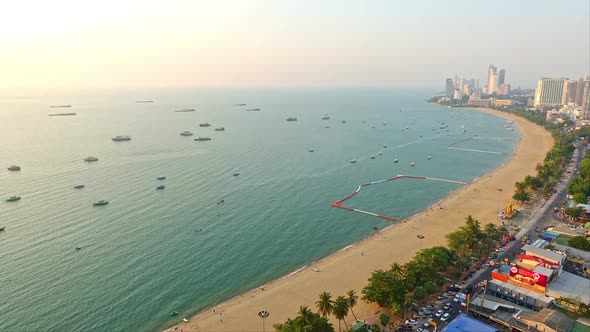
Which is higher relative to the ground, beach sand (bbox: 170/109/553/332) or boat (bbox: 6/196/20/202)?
boat (bbox: 6/196/20/202)

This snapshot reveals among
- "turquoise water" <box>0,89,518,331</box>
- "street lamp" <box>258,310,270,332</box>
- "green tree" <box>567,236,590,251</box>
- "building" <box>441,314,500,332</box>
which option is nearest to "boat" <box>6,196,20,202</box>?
"turquoise water" <box>0,89,518,331</box>

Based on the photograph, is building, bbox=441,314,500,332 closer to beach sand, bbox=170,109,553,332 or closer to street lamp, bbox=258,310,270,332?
beach sand, bbox=170,109,553,332

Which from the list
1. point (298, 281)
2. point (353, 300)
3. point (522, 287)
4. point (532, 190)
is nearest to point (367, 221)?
point (298, 281)

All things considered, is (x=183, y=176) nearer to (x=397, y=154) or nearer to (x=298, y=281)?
(x=298, y=281)

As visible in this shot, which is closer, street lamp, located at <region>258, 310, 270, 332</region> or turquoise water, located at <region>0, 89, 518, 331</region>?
street lamp, located at <region>258, 310, 270, 332</region>

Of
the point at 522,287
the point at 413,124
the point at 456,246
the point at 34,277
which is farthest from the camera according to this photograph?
the point at 413,124

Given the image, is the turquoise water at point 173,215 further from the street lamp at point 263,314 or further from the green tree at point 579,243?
the green tree at point 579,243
